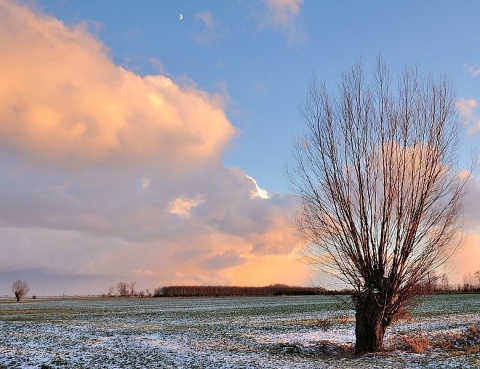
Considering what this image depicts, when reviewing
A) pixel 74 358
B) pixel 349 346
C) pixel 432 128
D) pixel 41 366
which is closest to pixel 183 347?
pixel 74 358

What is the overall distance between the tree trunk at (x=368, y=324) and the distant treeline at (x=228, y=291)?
359ft

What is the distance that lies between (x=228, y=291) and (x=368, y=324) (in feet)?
404

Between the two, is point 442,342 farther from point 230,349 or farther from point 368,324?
point 230,349

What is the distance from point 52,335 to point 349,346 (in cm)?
1519

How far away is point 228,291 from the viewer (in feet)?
461

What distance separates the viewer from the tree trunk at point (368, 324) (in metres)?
20.5

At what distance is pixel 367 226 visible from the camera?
829 inches

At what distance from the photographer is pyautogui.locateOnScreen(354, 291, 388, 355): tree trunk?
2047cm

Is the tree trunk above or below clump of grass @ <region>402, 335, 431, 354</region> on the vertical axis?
above

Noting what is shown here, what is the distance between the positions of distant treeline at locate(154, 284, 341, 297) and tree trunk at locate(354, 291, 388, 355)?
109350 mm

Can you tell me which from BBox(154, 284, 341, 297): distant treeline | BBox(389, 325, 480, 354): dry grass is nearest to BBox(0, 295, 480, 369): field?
BBox(389, 325, 480, 354): dry grass

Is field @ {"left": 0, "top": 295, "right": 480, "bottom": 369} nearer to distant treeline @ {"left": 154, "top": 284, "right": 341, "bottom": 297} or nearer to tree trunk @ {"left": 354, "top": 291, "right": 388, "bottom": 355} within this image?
tree trunk @ {"left": 354, "top": 291, "right": 388, "bottom": 355}

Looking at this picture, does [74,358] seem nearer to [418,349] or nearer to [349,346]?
[349,346]

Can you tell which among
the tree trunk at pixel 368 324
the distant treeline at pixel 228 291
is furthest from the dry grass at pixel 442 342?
the distant treeline at pixel 228 291
